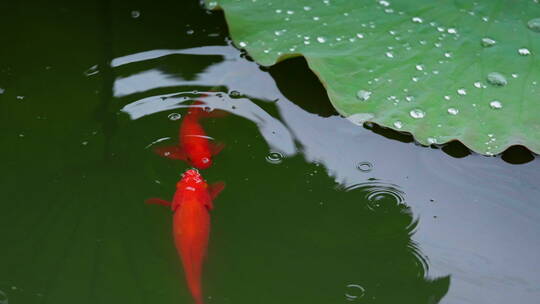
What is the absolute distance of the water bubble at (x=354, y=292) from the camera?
1.63 metres

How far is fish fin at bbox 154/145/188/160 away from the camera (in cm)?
194

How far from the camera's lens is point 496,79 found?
183 cm

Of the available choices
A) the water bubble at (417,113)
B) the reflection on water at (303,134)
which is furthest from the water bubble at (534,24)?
the reflection on water at (303,134)

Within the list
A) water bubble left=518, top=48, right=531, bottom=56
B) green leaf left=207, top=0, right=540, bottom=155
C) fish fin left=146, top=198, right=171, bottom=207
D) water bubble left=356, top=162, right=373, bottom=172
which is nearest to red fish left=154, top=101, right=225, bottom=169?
fish fin left=146, top=198, right=171, bottom=207

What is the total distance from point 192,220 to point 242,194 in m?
0.18

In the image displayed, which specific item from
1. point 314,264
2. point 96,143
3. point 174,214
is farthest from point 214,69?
point 314,264

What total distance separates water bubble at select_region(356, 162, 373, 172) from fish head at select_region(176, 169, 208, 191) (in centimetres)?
42

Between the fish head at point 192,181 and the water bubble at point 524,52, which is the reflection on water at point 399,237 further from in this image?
the water bubble at point 524,52

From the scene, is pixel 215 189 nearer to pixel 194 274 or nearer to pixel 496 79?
pixel 194 274

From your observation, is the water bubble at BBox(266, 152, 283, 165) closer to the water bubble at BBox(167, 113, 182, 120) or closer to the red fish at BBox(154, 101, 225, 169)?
the red fish at BBox(154, 101, 225, 169)

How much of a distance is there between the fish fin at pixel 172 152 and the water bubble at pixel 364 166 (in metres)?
0.48

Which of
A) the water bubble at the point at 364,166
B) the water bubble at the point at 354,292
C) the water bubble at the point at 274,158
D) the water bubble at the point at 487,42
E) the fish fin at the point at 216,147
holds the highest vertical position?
the water bubble at the point at 487,42

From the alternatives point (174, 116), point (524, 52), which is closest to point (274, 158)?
point (174, 116)

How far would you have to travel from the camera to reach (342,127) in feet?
6.57
